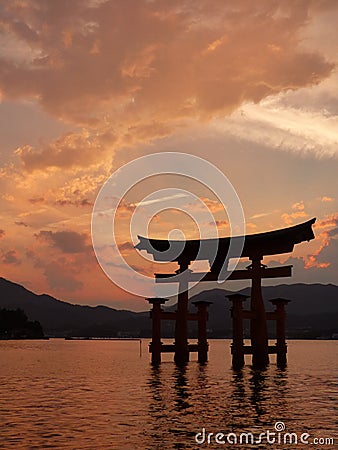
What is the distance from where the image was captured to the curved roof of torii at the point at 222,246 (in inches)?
1228

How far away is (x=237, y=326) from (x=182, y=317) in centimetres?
465

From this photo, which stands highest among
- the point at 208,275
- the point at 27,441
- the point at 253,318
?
the point at 208,275

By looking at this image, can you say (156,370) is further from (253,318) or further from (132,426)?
(132,426)

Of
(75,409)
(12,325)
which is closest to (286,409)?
(75,409)

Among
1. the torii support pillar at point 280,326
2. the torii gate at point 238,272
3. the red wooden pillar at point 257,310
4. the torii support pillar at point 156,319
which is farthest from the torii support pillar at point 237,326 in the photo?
the torii support pillar at point 156,319

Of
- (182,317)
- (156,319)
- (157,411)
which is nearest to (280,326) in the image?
(182,317)

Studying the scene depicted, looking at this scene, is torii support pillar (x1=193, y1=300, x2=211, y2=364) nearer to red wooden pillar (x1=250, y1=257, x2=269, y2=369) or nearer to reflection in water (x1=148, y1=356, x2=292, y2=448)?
red wooden pillar (x1=250, y1=257, x2=269, y2=369)

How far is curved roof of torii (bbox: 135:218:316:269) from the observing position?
3119 centimetres

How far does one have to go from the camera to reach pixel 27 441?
1438 centimetres

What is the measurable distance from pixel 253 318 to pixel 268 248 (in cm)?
410

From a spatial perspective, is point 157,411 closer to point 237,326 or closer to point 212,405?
point 212,405

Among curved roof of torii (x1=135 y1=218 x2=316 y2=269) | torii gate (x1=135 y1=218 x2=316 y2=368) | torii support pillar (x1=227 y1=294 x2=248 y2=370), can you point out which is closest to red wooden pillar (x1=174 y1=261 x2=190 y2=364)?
torii gate (x1=135 y1=218 x2=316 y2=368)

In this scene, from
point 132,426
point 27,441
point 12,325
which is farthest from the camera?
point 12,325

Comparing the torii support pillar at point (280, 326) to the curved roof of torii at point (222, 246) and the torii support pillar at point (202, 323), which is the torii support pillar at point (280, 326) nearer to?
the curved roof of torii at point (222, 246)
